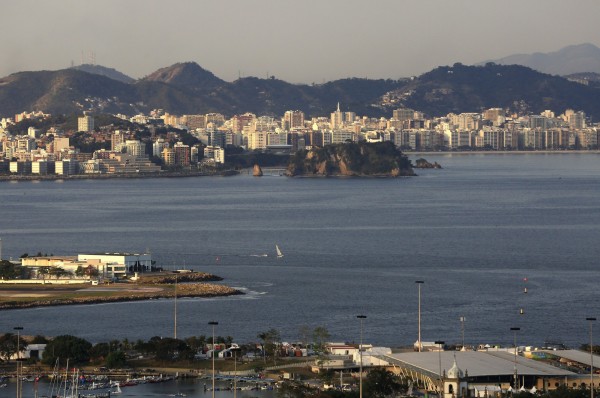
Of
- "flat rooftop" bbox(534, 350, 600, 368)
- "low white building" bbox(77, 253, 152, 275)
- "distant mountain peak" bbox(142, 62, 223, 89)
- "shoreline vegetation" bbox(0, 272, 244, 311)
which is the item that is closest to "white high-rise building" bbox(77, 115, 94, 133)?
"low white building" bbox(77, 253, 152, 275)

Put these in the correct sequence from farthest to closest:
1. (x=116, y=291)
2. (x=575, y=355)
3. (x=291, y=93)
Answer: (x=291, y=93), (x=116, y=291), (x=575, y=355)

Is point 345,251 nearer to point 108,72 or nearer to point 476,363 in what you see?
point 476,363

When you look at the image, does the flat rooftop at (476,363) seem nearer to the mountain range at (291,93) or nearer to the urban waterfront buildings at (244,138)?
the urban waterfront buildings at (244,138)

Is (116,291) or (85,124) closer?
(116,291)

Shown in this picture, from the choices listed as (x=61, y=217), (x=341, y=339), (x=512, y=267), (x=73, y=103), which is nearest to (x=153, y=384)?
(x=341, y=339)

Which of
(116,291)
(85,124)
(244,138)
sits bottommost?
(116,291)

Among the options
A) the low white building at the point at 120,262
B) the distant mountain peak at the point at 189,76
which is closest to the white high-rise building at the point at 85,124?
the low white building at the point at 120,262

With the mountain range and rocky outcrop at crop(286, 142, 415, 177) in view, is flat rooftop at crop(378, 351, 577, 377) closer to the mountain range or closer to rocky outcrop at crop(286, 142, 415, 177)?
rocky outcrop at crop(286, 142, 415, 177)

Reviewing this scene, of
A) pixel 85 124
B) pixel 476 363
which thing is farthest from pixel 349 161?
pixel 476 363
